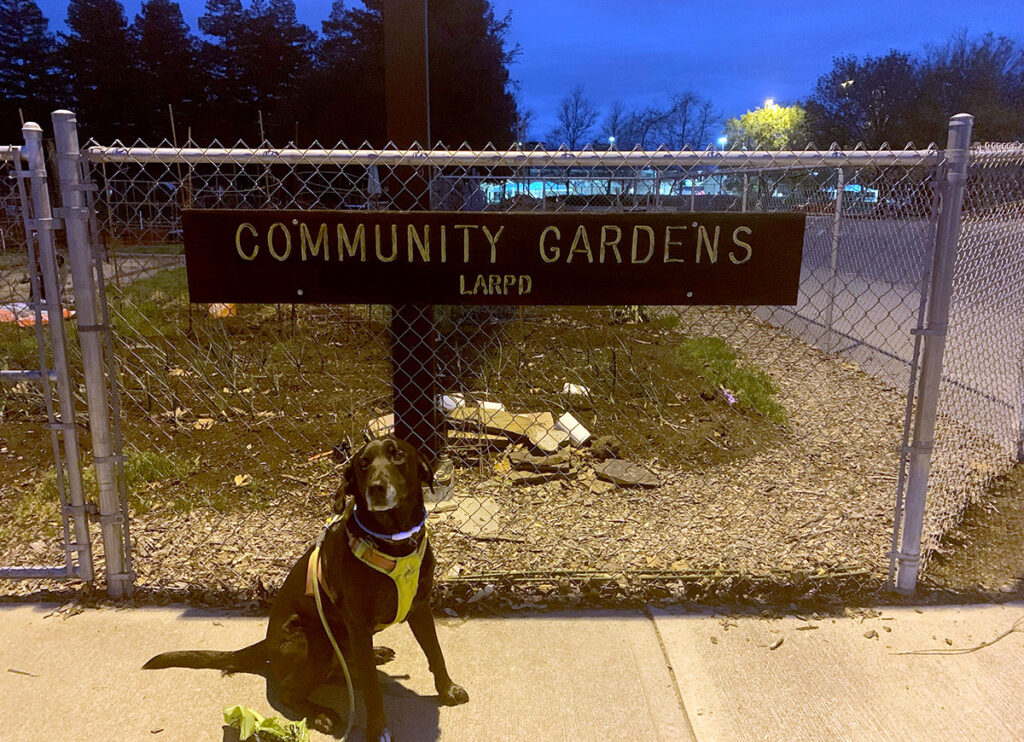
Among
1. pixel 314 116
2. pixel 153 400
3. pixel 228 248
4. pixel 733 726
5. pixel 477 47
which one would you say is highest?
pixel 477 47

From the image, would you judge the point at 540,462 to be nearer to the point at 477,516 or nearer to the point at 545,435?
the point at 545,435

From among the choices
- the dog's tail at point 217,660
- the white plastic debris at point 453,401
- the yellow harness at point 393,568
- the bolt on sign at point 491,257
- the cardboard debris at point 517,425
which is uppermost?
the bolt on sign at point 491,257

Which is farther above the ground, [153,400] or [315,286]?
[315,286]

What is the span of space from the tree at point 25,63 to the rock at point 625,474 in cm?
3858

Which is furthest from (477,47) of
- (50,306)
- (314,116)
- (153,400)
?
(50,306)

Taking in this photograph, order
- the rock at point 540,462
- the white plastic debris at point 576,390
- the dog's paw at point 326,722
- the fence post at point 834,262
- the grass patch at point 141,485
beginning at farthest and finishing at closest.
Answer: the fence post at point 834,262, the white plastic debris at point 576,390, the rock at point 540,462, the grass patch at point 141,485, the dog's paw at point 326,722

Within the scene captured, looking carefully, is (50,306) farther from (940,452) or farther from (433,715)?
(940,452)

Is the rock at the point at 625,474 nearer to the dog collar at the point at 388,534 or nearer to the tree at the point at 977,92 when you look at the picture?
the dog collar at the point at 388,534

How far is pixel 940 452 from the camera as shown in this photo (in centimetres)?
447

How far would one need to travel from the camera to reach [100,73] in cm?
3503

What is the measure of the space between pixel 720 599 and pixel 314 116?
31.2 metres

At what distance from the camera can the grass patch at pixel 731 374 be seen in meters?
5.40

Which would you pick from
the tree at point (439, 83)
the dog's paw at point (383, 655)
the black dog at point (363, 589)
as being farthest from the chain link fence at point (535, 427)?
the tree at point (439, 83)

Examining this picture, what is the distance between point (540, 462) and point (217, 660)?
218 centimetres
